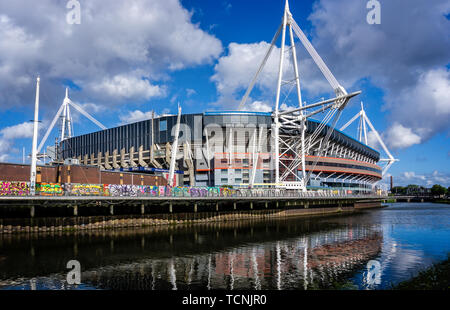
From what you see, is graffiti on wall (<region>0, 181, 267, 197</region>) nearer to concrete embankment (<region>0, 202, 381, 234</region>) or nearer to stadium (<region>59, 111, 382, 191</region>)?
concrete embankment (<region>0, 202, 381, 234</region>)

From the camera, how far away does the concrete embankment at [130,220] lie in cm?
4488

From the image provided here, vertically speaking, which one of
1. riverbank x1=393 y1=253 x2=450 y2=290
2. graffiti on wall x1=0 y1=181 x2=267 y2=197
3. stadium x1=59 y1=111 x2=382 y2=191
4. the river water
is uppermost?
stadium x1=59 y1=111 x2=382 y2=191

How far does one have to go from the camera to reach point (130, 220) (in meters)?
54.8

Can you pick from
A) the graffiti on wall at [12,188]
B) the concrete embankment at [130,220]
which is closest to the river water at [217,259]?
the concrete embankment at [130,220]

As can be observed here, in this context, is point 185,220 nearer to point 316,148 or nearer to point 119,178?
point 119,178

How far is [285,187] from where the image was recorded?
86.6 meters

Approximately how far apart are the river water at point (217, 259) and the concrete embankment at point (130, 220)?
342 centimetres

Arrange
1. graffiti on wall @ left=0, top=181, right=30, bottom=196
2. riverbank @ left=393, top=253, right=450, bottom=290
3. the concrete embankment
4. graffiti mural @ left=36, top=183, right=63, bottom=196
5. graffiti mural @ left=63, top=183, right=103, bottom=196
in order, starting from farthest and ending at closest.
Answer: graffiti mural @ left=63, top=183, right=103, bottom=196 < graffiti mural @ left=36, top=183, right=63, bottom=196 < graffiti on wall @ left=0, top=181, right=30, bottom=196 < the concrete embankment < riverbank @ left=393, top=253, right=450, bottom=290

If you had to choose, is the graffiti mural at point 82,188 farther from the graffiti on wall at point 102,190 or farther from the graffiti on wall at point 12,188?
the graffiti on wall at point 12,188

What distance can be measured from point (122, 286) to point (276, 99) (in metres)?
71.5

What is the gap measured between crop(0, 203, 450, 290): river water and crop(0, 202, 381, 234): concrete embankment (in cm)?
342

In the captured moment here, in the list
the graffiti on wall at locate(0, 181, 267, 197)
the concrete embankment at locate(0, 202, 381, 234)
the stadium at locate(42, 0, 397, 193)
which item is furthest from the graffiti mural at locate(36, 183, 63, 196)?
the stadium at locate(42, 0, 397, 193)

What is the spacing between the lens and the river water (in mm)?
23016

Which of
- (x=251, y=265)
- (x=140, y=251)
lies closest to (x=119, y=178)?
(x=140, y=251)
